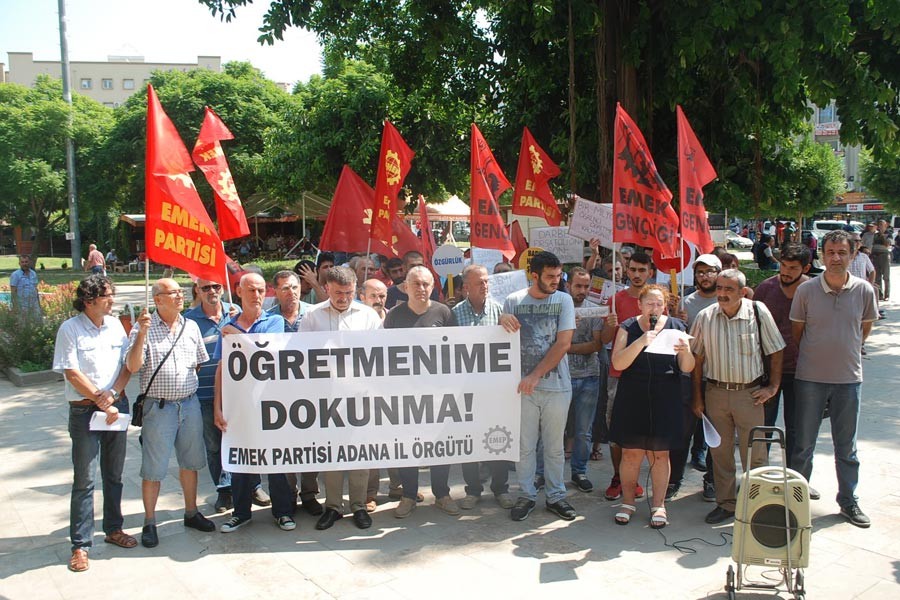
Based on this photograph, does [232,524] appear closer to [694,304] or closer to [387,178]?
[387,178]

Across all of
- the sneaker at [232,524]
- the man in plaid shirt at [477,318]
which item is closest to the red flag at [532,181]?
the man in plaid shirt at [477,318]

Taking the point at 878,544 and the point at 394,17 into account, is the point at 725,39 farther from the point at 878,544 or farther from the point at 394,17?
the point at 878,544

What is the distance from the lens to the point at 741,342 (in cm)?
525

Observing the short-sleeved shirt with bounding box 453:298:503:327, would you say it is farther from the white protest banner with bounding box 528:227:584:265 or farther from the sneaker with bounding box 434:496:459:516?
the white protest banner with bounding box 528:227:584:265

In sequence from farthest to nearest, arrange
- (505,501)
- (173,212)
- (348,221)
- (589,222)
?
(348,221) < (589,222) < (505,501) < (173,212)

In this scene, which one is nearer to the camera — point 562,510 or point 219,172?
point 562,510

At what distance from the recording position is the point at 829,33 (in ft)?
28.6

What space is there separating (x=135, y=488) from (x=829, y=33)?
29.0 ft

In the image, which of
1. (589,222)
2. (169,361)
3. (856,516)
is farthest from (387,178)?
(856,516)

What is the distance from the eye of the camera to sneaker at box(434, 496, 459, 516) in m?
5.70

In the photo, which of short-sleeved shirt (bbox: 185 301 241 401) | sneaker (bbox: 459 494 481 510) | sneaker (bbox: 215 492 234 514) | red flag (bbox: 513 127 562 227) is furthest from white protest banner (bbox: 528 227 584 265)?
sneaker (bbox: 215 492 234 514)

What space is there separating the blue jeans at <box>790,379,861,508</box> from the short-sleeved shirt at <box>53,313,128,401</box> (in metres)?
4.80

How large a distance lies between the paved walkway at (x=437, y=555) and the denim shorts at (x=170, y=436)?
544 millimetres

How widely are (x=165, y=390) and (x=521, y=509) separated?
2670mm
